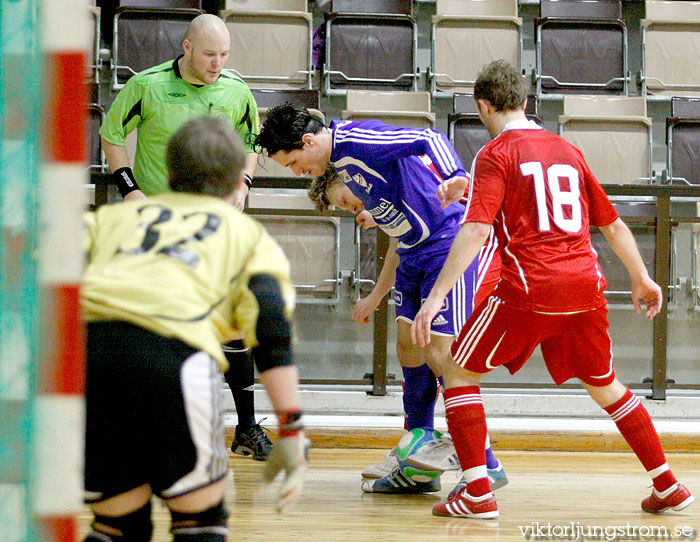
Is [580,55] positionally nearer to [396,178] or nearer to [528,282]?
[396,178]

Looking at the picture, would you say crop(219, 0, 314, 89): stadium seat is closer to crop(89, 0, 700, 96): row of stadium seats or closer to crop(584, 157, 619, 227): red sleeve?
crop(89, 0, 700, 96): row of stadium seats

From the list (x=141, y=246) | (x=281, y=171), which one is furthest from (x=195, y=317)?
(x=281, y=171)

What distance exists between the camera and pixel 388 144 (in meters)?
3.37

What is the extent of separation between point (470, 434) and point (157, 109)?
6.29ft

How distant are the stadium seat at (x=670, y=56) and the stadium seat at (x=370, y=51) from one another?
6.46 ft

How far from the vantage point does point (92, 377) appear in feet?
5.58

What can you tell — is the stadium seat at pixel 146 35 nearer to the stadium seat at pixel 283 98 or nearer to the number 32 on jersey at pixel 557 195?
the stadium seat at pixel 283 98

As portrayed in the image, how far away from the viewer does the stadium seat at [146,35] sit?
22.3 feet

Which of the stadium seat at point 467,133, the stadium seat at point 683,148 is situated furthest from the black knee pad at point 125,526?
the stadium seat at point 683,148

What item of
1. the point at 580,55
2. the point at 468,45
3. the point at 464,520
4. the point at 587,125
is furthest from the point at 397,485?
→ the point at 580,55

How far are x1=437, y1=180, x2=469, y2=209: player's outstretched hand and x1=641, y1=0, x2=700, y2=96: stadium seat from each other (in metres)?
5.07

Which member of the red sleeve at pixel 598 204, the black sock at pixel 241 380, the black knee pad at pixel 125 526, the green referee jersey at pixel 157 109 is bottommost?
the black sock at pixel 241 380

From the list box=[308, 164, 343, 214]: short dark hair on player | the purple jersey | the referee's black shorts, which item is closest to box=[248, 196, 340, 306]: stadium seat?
box=[308, 164, 343, 214]: short dark hair on player

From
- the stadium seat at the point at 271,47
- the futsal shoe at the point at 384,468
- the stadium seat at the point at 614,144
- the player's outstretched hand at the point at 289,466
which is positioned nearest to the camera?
the player's outstretched hand at the point at 289,466
